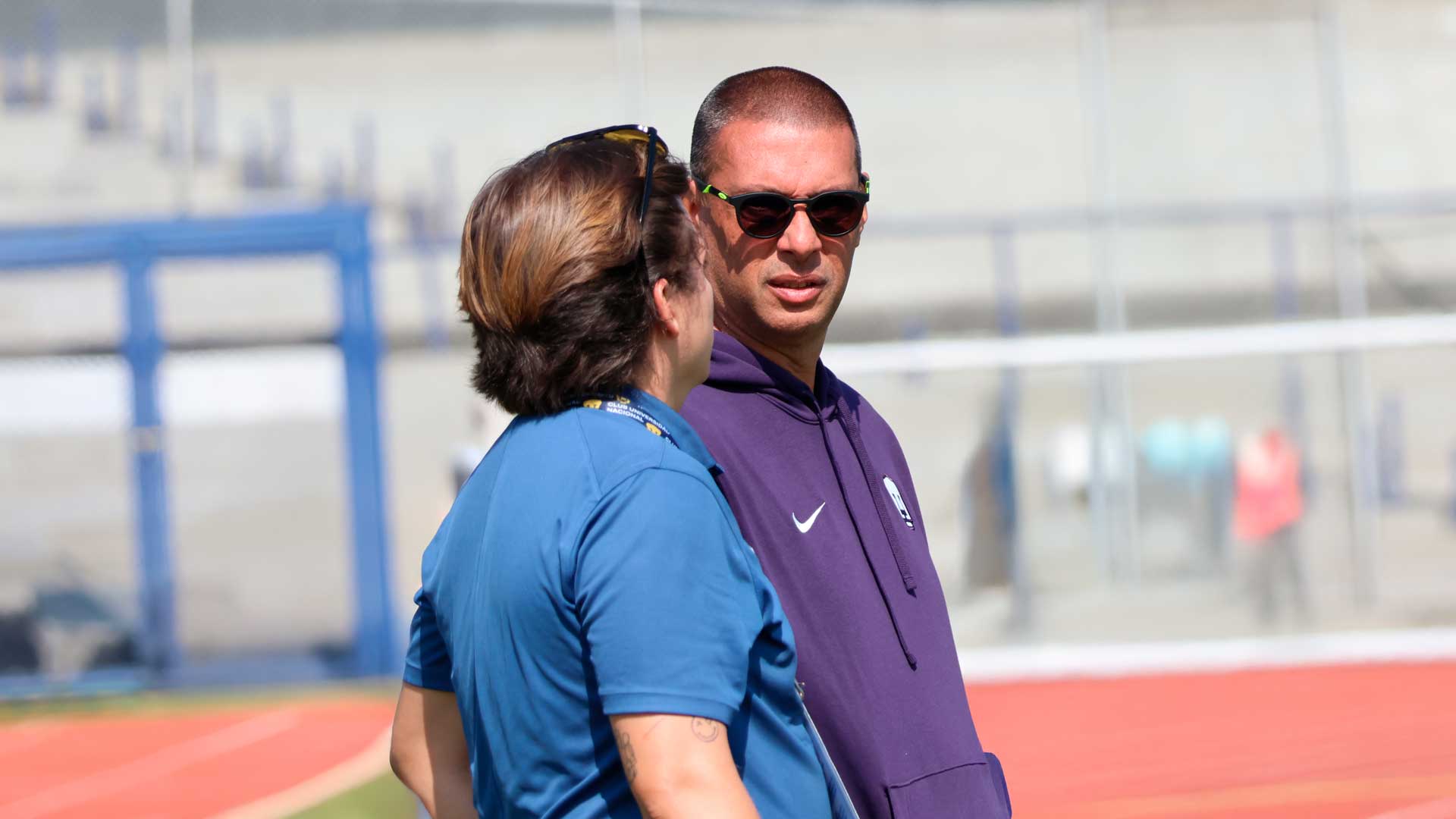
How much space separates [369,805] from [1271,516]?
671cm

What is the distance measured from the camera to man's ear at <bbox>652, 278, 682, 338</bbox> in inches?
62.2

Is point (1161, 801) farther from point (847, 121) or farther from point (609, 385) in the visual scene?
point (609, 385)

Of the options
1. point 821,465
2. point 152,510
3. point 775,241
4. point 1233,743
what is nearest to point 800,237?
point 775,241

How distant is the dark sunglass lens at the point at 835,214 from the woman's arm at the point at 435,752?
831mm

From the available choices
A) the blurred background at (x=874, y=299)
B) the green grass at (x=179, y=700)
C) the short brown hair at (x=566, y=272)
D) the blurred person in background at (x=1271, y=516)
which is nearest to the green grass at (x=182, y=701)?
the green grass at (x=179, y=700)

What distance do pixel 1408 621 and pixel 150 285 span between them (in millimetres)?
9004

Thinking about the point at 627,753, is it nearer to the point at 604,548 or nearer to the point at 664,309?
the point at 604,548

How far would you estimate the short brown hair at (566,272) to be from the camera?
1531 mm

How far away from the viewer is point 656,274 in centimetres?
158

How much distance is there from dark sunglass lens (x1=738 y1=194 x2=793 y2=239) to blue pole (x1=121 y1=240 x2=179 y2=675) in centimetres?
945

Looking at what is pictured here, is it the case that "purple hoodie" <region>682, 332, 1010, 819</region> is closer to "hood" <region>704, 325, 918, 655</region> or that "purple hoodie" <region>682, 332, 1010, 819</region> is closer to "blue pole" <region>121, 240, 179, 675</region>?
"hood" <region>704, 325, 918, 655</region>

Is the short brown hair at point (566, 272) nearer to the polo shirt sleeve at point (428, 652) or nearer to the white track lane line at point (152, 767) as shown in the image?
the polo shirt sleeve at point (428, 652)

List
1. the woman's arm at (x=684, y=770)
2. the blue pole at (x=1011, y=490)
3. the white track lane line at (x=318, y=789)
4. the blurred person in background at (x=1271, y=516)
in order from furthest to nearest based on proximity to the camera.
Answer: the blurred person in background at (x=1271, y=516)
the blue pole at (x=1011, y=490)
the white track lane line at (x=318, y=789)
the woman's arm at (x=684, y=770)

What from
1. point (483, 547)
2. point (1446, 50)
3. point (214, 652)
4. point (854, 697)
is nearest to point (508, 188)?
point (483, 547)
